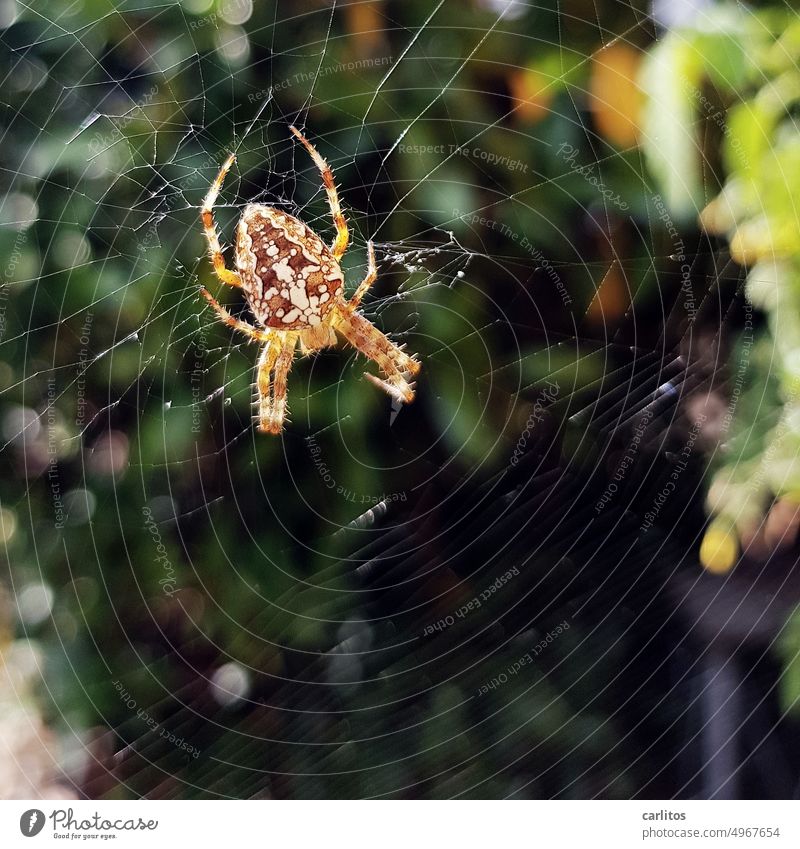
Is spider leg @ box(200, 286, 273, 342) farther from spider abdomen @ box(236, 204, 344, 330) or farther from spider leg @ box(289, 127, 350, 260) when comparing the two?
spider leg @ box(289, 127, 350, 260)

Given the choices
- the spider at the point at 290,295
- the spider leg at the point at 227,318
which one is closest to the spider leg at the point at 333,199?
the spider at the point at 290,295

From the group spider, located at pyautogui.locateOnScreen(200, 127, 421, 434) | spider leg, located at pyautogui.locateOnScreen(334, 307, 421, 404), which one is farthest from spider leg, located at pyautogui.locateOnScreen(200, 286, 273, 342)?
spider leg, located at pyautogui.locateOnScreen(334, 307, 421, 404)

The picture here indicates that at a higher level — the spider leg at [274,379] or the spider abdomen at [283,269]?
the spider abdomen at [283,269]

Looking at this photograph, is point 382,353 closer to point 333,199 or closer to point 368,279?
point 368,279

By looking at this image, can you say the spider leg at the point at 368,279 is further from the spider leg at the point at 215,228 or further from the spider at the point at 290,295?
the spider leg at the point at 215,228

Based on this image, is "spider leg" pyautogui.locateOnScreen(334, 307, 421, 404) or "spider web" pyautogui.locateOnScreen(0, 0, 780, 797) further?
"spider leg" pyautogui.locateOnScreen(334, 307, 421, 404)
